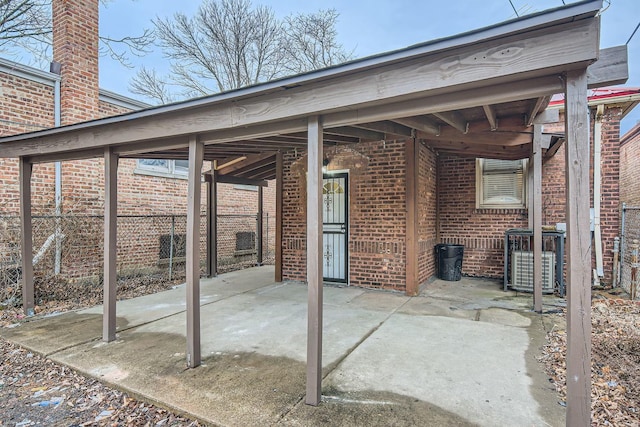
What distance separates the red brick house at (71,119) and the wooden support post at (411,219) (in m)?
4.43

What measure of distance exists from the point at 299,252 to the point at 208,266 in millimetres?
2183

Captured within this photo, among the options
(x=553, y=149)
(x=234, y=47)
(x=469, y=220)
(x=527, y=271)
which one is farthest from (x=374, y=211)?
(x=234, y=47)

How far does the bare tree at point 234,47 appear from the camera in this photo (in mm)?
14789

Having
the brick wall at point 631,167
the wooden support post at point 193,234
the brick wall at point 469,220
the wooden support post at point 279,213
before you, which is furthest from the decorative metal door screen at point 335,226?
the brick wall at point 631,167

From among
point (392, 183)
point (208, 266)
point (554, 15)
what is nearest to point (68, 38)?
→ point (208, 266)

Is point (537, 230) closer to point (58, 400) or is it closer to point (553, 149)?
point (553, 149)

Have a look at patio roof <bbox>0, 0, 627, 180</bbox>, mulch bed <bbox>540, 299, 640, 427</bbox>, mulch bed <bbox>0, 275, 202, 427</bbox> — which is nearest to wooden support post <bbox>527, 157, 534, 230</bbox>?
mulch bed <bbox>540, 299, 640, 427</bbox>

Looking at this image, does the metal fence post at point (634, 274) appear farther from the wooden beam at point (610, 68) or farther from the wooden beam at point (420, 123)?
the wooden beam at point (610, 68)

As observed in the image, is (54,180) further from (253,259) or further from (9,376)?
(253,259)

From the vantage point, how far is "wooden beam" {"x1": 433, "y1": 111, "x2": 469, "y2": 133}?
11.5ft

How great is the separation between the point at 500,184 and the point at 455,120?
397cm

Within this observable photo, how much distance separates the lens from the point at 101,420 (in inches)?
99.7

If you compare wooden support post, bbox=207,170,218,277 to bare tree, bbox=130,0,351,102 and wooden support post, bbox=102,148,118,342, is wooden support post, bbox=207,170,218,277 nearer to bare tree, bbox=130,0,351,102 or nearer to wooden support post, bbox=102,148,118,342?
wooden support post, bbox=102,148,118,342

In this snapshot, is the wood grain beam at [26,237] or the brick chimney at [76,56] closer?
the wood grain beam at [26,237]
